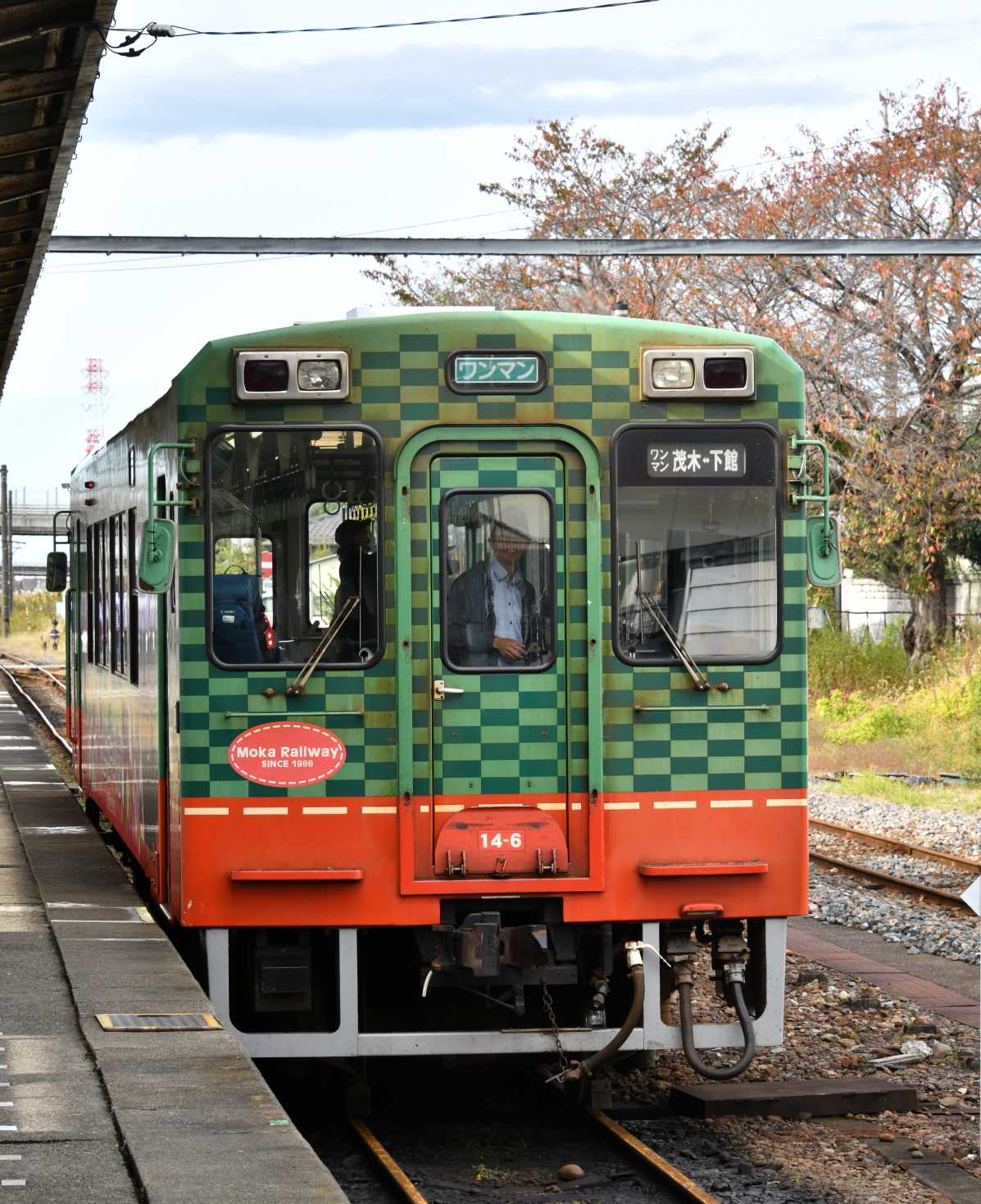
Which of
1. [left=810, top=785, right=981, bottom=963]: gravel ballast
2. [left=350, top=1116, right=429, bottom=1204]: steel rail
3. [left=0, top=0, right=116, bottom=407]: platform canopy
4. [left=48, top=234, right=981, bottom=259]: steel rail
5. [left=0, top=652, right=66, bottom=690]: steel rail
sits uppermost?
[left=48, top=234, right=981, bottom=259]: steel rail

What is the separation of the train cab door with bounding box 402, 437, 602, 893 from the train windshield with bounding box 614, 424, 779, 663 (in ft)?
0.68

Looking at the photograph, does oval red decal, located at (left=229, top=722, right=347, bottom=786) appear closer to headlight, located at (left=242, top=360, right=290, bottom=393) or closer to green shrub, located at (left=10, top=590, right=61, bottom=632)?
headlight, located at (left=242, top=360, right=290, bottom=393)

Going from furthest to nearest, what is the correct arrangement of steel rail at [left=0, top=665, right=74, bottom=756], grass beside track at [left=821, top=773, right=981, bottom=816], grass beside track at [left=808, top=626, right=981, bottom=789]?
steel rail at [left=0, top=665, right=74, bottom=756] < grass beside track at [left=808, top=626, right=981, bottom=789] < grass beside track at [left=821, top=773, right=981, bottom=816]

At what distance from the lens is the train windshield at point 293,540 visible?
23.8 ft

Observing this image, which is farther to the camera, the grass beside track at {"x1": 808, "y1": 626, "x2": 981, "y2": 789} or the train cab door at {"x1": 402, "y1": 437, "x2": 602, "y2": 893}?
the grass beside track at {"x1": 808, "y1": 626, "x2": 981, "y2": 789}

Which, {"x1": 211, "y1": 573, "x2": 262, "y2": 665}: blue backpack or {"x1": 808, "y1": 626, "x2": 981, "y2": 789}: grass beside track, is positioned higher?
{"x1": 211, "y1": 573, "x2": 262, "y2": 665}: blue backpack

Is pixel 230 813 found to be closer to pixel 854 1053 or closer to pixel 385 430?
pixel 385 430

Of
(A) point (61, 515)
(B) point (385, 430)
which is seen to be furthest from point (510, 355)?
(A) point (61, 515)

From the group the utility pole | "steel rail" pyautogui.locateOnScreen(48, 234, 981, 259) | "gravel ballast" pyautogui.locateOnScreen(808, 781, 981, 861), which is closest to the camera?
"steel rail" pyautogui.locateOnScreen(48, 234, 981, 259)

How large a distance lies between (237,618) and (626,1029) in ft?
7.23

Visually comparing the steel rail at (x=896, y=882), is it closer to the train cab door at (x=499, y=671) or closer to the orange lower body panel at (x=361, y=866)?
the orange lower body panel at (x=361, y=866)

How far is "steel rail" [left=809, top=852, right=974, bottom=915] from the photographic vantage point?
13.1 m

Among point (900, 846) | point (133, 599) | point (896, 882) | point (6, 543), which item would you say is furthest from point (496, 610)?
point (6, 543)

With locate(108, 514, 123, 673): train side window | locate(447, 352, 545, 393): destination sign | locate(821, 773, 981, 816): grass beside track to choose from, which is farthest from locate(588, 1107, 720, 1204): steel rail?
locate(821, 773, 981, 816): grass beside track
